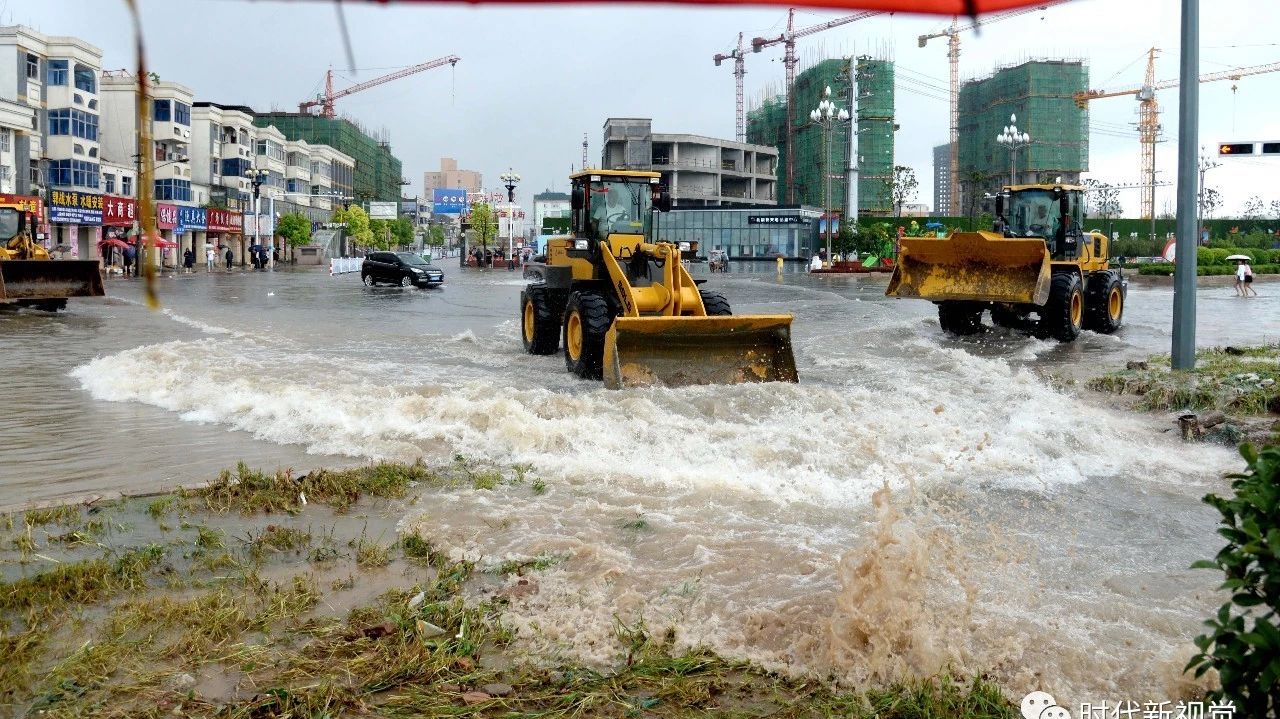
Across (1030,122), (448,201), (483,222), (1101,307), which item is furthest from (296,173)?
(1101,307)

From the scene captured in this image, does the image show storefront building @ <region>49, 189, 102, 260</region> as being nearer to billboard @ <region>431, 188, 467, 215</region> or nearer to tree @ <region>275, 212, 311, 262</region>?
tree @ <region>275, 212, 311, 262</region>

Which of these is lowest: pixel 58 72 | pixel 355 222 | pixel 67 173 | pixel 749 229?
pixel 749 229

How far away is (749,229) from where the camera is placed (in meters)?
78.8

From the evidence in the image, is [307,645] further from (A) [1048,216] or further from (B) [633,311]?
(A) [1048,216]

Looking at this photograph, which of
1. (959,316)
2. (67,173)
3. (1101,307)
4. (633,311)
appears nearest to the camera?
(633,311)

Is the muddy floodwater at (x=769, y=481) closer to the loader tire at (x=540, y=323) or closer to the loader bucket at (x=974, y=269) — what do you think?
the loader tire at (x=540, y=323)

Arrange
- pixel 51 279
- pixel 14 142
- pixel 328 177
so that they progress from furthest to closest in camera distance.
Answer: pixel 328 177
pixel 14 142
pixel 51 279

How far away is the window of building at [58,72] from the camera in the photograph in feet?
174

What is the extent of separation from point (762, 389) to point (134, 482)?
244 inches

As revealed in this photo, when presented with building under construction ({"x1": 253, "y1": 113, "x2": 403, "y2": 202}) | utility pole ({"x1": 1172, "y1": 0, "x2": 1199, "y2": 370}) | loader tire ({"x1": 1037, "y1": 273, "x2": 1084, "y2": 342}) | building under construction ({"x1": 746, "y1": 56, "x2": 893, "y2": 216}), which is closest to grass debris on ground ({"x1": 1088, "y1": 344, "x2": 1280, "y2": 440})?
utility pole ({"x1": 1172, "y1": 0, "x2": 1199, "y2": 370})

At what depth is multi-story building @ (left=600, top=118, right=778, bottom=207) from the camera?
4085 inches

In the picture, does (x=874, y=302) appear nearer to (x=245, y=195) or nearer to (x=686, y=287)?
(x=686, y=287)

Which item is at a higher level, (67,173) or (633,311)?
(67,173)

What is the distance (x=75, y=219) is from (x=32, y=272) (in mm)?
33816
